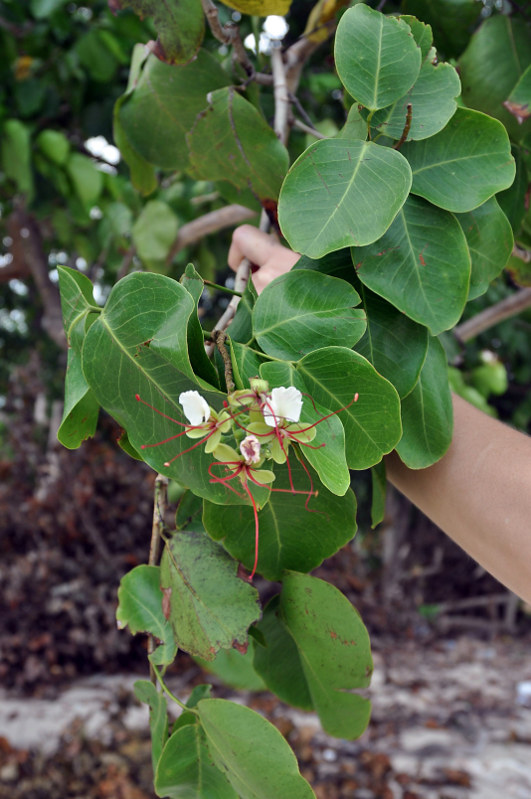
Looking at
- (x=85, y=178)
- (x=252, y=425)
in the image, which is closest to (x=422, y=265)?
(x=252, y=425)

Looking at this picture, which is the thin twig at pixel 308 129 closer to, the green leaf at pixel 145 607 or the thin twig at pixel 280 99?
the thin twig at pixel 280 99

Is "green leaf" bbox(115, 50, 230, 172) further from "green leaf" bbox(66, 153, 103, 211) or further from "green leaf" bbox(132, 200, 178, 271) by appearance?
"green leaf" bbox(66, 153, 103, 211)

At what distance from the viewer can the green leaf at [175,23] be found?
448mm

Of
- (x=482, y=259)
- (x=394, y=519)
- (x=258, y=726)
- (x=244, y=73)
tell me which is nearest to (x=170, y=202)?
(x=244, y=73)

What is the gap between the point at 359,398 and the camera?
306mm

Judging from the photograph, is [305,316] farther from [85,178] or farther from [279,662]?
[85,178]

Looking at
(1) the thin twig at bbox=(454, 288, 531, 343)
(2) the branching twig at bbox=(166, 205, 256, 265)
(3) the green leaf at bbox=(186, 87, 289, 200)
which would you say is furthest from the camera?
(1) the thin twig at bbox=(454, 288, 531, 343)

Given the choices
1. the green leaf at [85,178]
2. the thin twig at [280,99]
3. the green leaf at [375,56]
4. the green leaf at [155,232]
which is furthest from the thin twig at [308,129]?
the green leaf at [85,178]

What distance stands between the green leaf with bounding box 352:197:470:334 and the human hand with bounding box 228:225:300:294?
8 cm

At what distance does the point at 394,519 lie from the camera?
2932mm

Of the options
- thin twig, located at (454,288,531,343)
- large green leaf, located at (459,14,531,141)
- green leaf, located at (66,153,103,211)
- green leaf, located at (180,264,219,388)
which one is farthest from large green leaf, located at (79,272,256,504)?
green leaf, located at (66,153,103,211)

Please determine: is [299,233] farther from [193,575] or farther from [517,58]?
[517,58]

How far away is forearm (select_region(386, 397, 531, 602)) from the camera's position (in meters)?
0.38

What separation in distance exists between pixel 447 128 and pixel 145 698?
0.38 m
